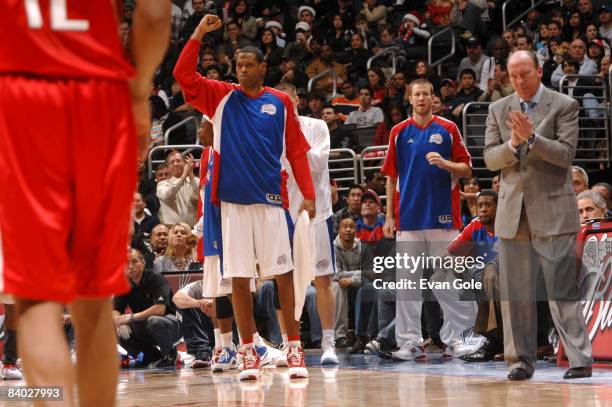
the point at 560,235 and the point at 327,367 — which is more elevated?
the point at 560,235

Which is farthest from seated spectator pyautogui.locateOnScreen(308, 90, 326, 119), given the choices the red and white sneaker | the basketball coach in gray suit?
the basketball coach in gray suit

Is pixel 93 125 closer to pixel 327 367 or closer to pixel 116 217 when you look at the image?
pixel 116 217

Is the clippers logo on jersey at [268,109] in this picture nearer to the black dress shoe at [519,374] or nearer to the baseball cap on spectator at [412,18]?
the black dress shoe at [519,374]

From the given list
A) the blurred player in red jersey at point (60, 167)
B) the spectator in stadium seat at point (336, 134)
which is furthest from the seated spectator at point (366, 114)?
the blurred player in red jersey at point (60, 167)

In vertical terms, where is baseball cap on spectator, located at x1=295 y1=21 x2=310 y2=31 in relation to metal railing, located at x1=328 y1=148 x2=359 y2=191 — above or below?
above

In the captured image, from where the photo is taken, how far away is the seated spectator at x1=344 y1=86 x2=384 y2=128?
16.8 metres

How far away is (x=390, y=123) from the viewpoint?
1617cm

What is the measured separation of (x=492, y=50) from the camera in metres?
18.0

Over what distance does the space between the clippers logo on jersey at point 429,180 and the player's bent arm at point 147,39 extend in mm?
6507

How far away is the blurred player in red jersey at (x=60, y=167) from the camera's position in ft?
9.91

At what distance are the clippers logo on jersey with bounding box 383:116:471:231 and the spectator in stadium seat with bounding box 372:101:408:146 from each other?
5.93 meters

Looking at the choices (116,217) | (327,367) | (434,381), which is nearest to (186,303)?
(327,367)

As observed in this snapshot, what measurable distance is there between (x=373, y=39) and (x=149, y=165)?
254 inches

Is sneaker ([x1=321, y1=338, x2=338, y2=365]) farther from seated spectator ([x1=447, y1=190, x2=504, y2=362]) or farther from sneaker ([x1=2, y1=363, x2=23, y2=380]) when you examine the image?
sneaker ([x1=2, y1=363, x2=23, y2=380])
